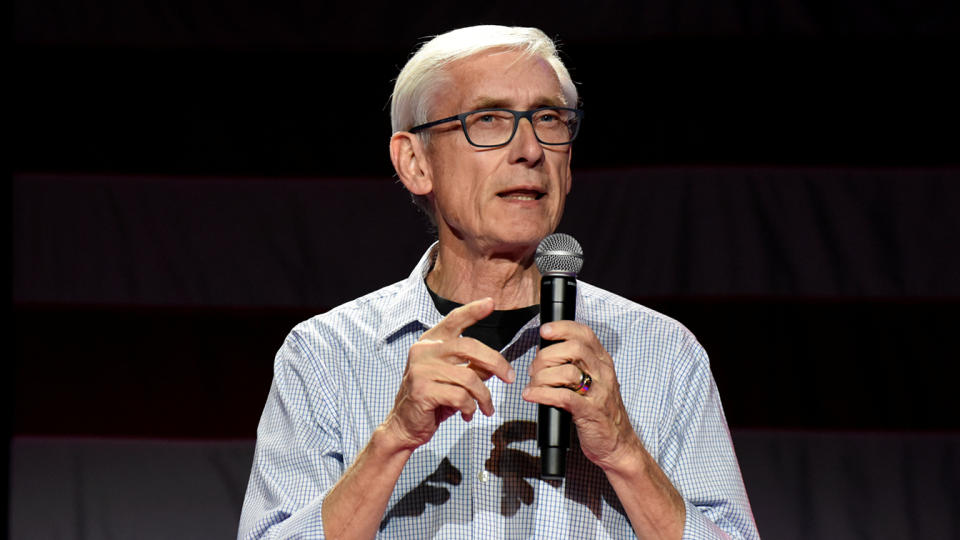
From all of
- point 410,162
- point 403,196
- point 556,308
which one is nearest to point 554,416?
point 556,308

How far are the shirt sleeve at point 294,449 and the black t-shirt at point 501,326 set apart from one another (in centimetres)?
24

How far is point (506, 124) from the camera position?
A: 4.65 feet

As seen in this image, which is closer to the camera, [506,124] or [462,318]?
[462,318]

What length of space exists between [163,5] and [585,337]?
207 centimetres

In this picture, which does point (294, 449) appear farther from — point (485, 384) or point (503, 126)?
point (503, 126)

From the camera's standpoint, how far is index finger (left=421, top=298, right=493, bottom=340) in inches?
44.3

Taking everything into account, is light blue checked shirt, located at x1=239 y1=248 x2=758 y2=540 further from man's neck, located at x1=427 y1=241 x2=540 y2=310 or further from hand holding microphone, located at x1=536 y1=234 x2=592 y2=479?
hand holding microphone, located at x1=536 y1=234 x2=592 y2=479

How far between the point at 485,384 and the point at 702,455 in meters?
0.34

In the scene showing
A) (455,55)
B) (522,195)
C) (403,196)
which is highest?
(403,196)

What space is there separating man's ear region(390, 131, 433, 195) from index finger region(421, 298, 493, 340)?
452mm

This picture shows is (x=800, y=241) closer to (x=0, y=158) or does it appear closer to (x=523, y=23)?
(x=523, y=23)

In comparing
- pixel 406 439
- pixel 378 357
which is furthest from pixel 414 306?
pixel 406 439

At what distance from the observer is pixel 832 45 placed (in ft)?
8.43

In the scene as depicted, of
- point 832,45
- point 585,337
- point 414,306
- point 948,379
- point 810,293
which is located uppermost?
point 832,45
